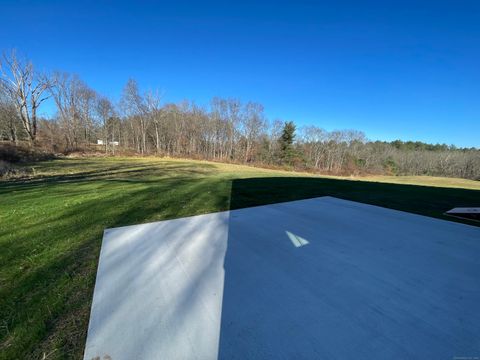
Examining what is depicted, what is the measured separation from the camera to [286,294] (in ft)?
5.90

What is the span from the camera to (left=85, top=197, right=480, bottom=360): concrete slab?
133 centimetres

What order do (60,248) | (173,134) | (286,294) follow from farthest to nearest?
(173,134) < (60,248) < (286,294)

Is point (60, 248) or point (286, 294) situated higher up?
point (286, 294)

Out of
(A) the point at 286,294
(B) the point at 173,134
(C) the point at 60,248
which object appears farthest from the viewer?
(B) the point at 173,134

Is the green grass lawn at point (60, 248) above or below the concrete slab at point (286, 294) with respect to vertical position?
below

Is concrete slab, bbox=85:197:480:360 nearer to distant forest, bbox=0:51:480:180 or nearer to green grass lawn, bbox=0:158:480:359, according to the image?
green grass lawn, bbox=0:158:480:359

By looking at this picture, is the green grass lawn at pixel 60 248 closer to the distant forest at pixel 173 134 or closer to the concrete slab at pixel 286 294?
the concrete slab at pixel 286 294

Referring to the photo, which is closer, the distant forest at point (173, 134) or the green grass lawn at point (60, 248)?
the green grass lawn at point (60, 248)

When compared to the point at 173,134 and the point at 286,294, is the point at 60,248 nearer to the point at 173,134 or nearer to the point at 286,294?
the point at 286,294

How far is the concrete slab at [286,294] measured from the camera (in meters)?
1.33

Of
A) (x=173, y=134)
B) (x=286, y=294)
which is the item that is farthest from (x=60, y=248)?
(x=173, y=134)

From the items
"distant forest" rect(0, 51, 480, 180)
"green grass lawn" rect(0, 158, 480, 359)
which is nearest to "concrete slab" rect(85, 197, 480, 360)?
"green grass lawn" rect(0, 158, 480, 359)

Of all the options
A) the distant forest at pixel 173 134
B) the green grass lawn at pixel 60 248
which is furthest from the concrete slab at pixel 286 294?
the distant forest at pixel 173 134

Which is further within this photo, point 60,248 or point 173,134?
Answer: point 173,134
